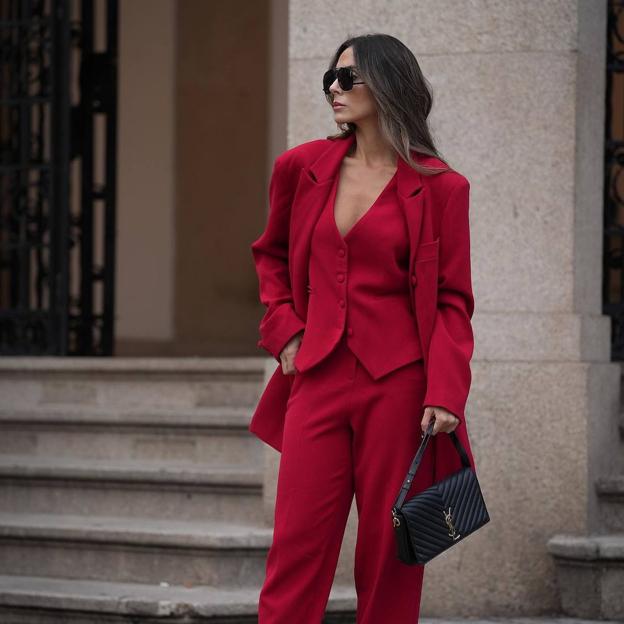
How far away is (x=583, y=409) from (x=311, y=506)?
7.28 ft

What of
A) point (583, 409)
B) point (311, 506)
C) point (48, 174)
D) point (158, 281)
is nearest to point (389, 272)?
point (311, 506)

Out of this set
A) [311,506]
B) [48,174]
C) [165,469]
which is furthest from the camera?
[48,174]

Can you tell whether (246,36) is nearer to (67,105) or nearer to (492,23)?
(67,105)

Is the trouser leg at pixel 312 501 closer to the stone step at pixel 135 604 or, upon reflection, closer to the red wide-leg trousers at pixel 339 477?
the red wide-leg trousers at pixel 339 477

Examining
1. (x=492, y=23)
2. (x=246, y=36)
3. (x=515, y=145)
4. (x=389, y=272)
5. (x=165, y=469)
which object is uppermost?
(x=246, y=36)

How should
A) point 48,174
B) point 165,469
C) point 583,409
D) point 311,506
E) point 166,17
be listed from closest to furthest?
point 311,506 < point 583,409 < point 165,469 < point 48,174 < point 166,17

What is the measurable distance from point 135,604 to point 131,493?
0.96 metres

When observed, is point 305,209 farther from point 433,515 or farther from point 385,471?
point 433,515

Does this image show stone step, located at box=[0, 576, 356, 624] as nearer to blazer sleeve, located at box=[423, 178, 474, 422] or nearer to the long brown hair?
blazer sleeve, located at box=[423, 178, 474, 422]

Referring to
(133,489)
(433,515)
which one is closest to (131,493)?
(133,489)

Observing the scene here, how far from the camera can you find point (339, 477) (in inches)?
163

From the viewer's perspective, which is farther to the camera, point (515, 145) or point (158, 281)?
point (158, 281)

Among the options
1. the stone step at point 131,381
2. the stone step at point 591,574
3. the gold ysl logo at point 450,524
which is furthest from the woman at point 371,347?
the stone step at point 131,381

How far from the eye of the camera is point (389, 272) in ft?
13.6
